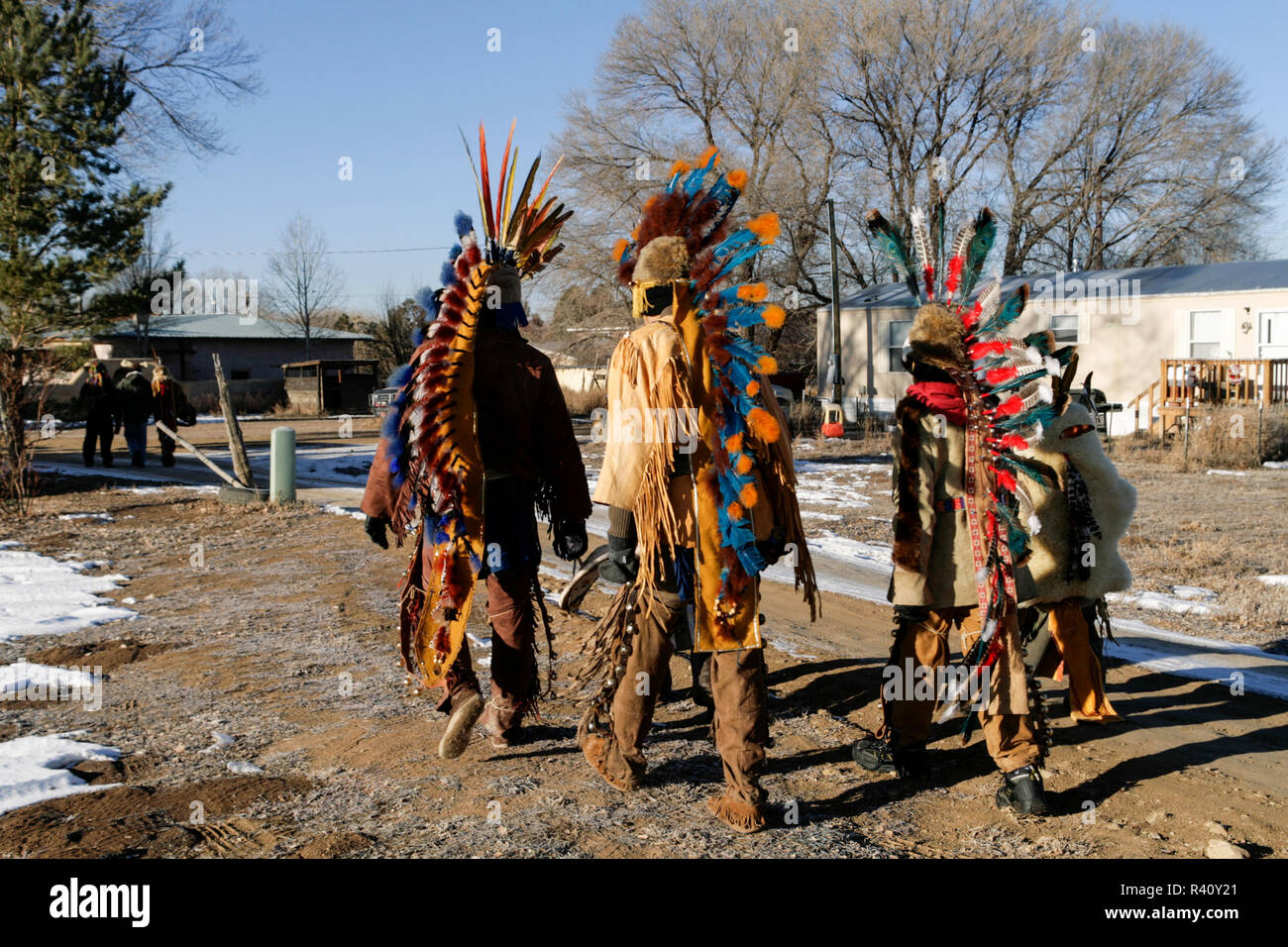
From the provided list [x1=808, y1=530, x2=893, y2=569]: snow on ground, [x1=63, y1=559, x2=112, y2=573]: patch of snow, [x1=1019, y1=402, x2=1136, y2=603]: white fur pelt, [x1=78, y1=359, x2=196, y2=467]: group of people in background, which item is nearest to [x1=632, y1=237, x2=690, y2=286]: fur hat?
[x1=1019, y1=402, x2=1136, y2=603]: white fur pelt

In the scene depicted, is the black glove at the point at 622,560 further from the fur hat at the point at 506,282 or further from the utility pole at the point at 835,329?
the utility pole at the point at 835,329

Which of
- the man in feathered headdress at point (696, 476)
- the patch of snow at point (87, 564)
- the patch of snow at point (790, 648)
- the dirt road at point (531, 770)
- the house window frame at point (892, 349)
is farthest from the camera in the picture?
the house window frame at point (892, 349)

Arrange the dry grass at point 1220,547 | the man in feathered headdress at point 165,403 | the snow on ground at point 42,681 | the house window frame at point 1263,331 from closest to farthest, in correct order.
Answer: the snow on ground at point 42,681 < the dry grass at point 1220,547 < the man in feathered headdress at point 165,403 < the house window frame at point 1263,331

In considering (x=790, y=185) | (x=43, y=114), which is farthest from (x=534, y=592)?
(x=790, y=185)

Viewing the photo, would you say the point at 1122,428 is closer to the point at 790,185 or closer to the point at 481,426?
the point at 790,185

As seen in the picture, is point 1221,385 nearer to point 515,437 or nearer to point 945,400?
point 945,400

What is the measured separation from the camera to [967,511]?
157 inches

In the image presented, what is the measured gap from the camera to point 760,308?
3.92 metres

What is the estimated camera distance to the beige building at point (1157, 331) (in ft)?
70.5

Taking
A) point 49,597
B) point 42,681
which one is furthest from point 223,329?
point 42,681

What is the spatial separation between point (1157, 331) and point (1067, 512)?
77.1 feet

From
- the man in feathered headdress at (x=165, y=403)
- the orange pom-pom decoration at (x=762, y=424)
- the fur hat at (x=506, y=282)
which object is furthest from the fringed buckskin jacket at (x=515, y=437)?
the man in feathered headdress at (x=165, y=403)

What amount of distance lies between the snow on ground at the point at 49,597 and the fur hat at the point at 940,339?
564 centimetres

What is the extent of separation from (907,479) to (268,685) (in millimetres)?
3466
